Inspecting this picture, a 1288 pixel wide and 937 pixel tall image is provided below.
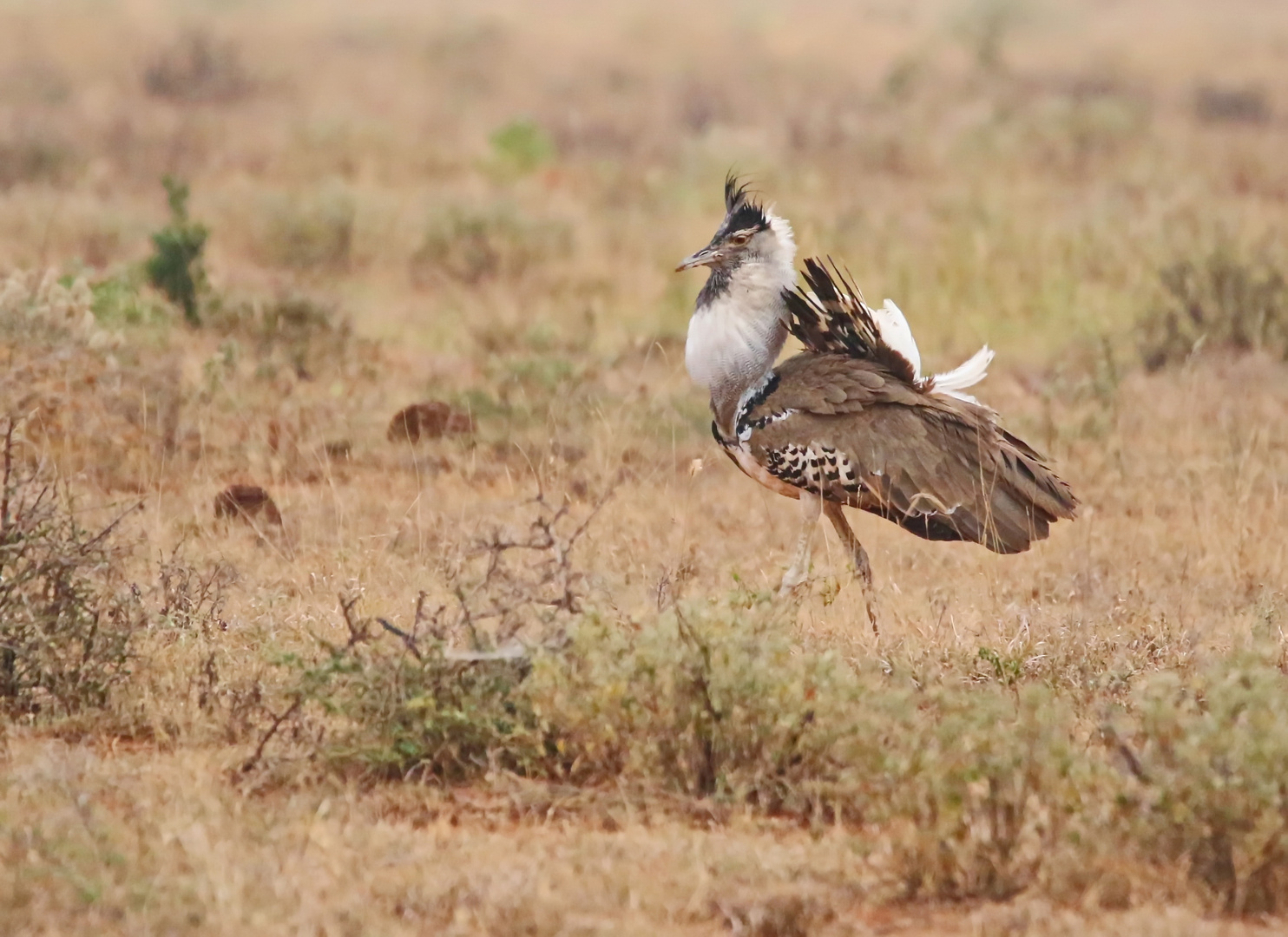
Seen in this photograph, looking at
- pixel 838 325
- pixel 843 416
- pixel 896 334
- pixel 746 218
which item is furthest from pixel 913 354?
pixel 746 218

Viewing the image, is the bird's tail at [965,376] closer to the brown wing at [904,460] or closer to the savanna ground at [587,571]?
the brown wing at [904,460]

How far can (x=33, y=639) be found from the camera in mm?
4816

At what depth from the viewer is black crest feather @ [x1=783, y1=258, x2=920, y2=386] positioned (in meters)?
5.99

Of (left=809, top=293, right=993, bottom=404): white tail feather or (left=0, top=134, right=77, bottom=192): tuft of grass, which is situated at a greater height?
(left=0, top=134, right=77, bottom=192): tuft of grass

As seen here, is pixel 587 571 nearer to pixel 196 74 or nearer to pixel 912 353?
pixel 912 353

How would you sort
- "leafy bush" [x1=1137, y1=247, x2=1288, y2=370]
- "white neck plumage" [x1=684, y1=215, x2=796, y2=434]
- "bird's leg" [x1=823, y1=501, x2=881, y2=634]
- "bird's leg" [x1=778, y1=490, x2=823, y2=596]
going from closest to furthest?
"bird's leg" [x1=778, y1=490, x2=823, y2=596] → "bird's leg" [x1=823, y1=501, x2=881, y2=634] → "white neck plumage" [x1=684, y1=215, x2=796, y2=434] → "leafy bush" [x1=1137, y1=247, x2=1288, y2=370]

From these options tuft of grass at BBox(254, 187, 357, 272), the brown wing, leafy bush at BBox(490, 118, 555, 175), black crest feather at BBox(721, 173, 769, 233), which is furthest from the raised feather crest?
leafy bush at BBox(490, 118, 555, 175)

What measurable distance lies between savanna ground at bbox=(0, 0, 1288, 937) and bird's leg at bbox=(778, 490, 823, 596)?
15 cm

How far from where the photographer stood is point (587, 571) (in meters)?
5.88

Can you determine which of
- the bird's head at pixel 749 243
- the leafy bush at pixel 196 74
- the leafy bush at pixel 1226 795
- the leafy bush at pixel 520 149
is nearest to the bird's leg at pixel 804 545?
the bird's head at pixel 749 243

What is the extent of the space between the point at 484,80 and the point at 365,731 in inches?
951

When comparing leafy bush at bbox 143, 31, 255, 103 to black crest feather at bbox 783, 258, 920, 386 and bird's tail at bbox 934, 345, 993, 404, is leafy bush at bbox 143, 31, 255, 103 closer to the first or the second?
black crest feather at bbox 783, 258, 920, 386

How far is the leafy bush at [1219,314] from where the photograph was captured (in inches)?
410

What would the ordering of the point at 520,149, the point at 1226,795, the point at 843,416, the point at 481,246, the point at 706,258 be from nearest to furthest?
1. the point at 1226,795
2. the point at 843,416
3. the point at 706,258
4. the point at 481,246
5. the point at 520,149
